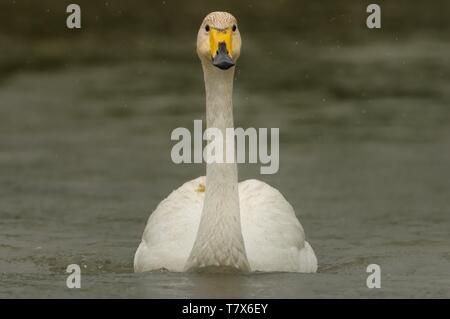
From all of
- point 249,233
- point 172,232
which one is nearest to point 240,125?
point 172,232

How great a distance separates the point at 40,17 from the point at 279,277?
16.6 meters

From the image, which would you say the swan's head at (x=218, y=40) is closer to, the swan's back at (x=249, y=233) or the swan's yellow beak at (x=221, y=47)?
A: the swan's yellow beak at (x=221, y=47)

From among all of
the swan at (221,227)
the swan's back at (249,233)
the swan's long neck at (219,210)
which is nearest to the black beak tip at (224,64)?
the swan at (221,227)

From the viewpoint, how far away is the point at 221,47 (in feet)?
42.5

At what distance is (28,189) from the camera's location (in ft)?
58.7

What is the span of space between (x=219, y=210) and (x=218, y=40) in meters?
1.49

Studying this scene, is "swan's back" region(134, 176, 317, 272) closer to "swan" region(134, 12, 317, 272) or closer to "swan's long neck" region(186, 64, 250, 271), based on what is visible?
"swan" region(134, 12, 317, 272)

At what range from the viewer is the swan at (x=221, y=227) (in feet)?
42.8

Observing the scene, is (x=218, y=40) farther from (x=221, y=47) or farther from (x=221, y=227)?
(x=221, y=227)

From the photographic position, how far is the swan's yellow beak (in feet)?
41.7

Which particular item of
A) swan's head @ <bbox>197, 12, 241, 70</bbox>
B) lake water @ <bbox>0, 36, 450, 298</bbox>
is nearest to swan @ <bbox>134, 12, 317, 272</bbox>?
swan's head @ <bbox>197, 12, 241, 70</bbox>

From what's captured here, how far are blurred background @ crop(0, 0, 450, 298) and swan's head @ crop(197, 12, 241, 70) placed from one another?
6.31 feet

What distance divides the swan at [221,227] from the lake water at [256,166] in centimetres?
26
